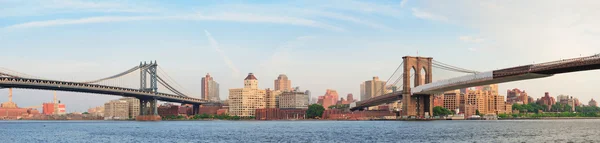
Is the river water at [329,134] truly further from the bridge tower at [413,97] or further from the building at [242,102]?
the building at [242,102]

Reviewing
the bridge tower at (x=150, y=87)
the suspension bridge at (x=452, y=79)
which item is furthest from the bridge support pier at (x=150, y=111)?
the suspension bridge at (x=452, y=79)

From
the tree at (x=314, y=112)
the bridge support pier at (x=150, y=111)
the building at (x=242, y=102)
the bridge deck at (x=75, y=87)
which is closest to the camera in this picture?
the bridge deck at (x=75, y=87)

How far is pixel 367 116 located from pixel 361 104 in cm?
1099

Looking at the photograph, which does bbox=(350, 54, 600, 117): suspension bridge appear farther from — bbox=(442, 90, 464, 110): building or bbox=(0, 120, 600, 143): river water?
bbox=(442, 90, 464, 110): building

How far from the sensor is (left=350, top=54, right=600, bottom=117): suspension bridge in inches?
2551

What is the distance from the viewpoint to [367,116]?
151875 mm

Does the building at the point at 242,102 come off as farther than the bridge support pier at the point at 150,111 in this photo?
Yes

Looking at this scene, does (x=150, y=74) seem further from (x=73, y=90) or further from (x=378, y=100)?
(x=378, y=100)

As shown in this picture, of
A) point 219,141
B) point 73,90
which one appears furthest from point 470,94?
point 219,141

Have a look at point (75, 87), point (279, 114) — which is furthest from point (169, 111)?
point (75, 87)

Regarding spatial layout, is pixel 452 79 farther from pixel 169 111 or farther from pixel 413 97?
pixel 169 111

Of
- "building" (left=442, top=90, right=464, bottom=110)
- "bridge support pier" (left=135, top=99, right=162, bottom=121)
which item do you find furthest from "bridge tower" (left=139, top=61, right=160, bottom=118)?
"building" (left=442, top=90, right=464, bottom=110)

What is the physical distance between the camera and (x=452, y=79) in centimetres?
9875

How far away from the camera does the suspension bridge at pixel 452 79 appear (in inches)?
2551
